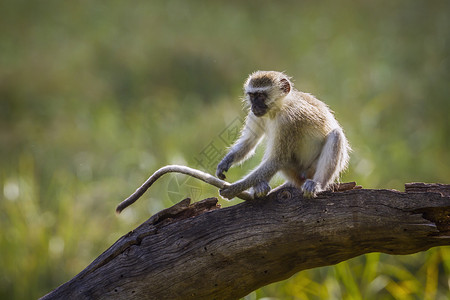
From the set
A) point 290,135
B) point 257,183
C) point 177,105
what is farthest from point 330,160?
point 177,105

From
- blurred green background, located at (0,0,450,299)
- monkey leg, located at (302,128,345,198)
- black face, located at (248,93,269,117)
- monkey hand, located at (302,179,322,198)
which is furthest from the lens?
blurred green background, located at (0,0,450,299)

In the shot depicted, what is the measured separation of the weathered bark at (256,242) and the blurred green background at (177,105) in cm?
198

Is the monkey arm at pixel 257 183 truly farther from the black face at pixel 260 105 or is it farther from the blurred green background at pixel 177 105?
the blurred green background at pixel 177 105

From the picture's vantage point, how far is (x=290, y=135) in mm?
4195

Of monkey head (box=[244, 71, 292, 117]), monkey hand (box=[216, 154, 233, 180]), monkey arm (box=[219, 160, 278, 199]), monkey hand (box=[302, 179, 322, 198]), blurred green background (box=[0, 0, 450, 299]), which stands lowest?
monkey hand (box=[302, 179, 322, 198])

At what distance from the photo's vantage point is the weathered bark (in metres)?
3.39

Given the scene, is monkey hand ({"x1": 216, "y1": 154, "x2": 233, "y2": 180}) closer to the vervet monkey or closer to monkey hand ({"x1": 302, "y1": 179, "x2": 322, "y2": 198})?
the vervet monkey

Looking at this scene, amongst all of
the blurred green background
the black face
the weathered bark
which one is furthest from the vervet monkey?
the blurred green background

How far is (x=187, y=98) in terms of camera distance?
10484 mm

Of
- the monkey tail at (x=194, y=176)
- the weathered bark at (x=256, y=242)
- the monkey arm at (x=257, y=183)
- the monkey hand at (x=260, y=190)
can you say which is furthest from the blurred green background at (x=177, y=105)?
the weathered bark at (x=256, y=242)

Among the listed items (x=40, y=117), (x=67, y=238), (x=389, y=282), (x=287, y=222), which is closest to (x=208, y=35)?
(x=40, y=117)

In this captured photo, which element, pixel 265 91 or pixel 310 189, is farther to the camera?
pixel 265 91

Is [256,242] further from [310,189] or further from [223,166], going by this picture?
[223,166]

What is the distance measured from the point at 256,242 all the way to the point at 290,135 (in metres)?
0.99
